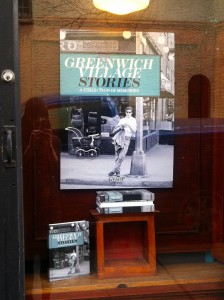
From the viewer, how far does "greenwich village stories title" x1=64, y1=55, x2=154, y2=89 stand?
2752mm

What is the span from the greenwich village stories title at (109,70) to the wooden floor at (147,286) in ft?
3.54

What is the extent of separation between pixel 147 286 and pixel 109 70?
4.02 ft

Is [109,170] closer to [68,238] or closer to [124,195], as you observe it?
[124,195]

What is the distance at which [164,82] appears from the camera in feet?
9.41

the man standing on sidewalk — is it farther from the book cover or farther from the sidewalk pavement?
the book cover

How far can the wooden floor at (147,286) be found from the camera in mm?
2631

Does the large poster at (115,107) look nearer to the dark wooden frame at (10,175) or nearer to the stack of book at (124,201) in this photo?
the stack of book at (124,201)

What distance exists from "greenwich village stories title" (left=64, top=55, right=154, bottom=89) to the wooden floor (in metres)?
1.08

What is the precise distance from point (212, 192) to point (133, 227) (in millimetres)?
548

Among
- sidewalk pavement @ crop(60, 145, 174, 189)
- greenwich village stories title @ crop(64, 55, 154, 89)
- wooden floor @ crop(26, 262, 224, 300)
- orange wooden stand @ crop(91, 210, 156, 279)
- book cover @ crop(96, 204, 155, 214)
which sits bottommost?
wooden floor @ crop(26, 262, 224, 300)

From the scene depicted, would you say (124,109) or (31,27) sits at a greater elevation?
(31,27)

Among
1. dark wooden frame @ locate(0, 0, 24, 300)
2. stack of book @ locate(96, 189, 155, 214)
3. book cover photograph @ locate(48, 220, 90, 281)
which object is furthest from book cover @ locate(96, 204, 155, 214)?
dark wooden frame @ locate(0, 0, 24, 300)

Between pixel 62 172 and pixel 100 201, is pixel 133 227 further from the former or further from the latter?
pixel 62 172

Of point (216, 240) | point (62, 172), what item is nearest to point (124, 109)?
point (62, 172)
